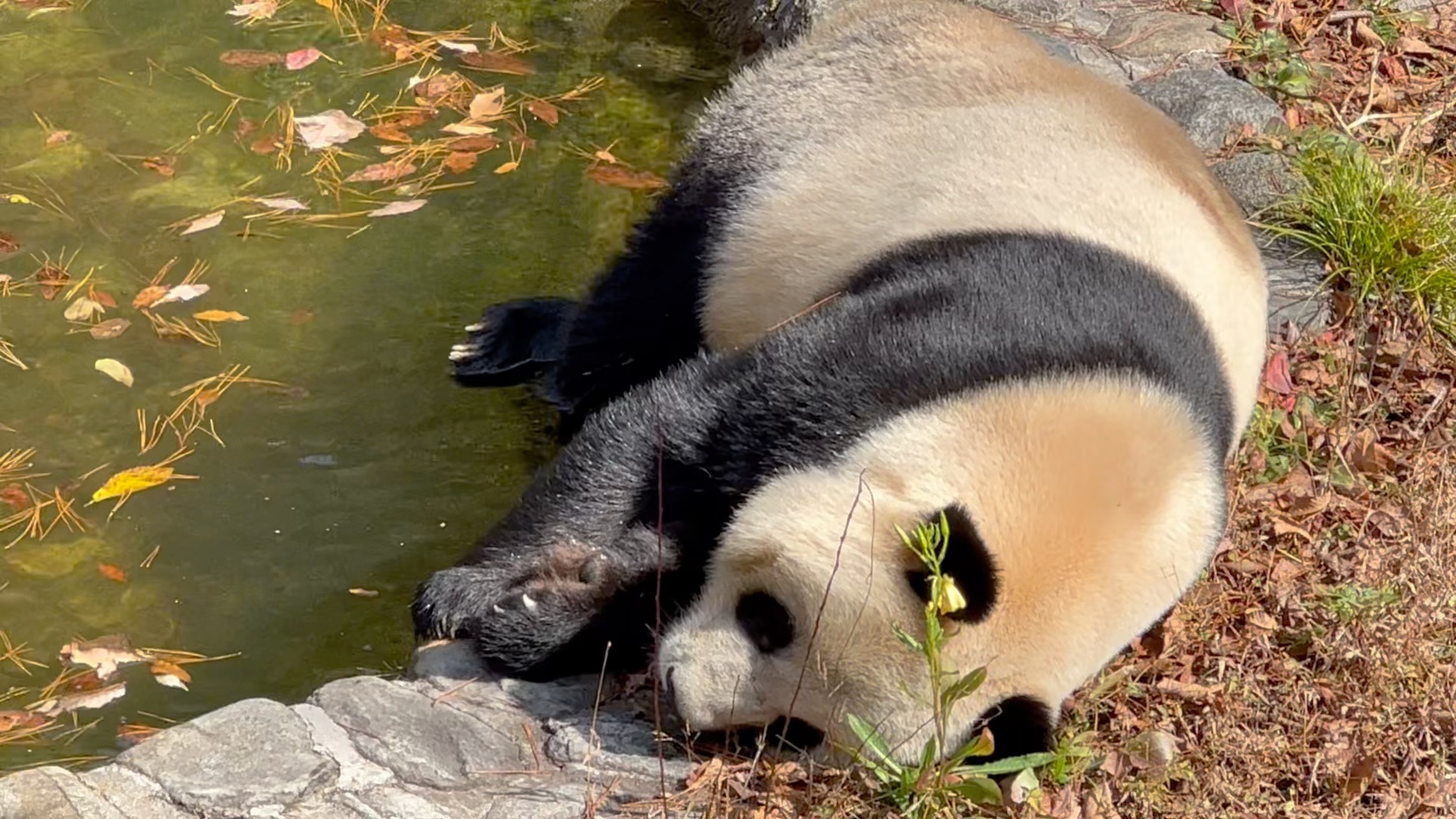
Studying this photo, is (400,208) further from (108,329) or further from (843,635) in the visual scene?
(843,635)

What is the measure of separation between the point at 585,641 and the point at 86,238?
277 centimetres

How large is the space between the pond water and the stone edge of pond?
67cm

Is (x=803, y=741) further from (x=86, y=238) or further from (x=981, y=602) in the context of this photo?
(x=86, y=238)

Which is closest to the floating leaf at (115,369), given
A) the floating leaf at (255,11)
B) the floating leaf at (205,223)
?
the floating leaf at (205,223)

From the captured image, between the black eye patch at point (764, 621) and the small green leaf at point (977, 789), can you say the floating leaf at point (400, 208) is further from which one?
the small green leaf at point (977, 789)

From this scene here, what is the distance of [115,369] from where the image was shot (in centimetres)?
505

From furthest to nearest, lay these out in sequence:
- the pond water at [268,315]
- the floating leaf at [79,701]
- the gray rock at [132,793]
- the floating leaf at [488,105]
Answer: the floating leaf at [488,105]
the pond water at [268,315]
the floating leaf at [79,701]
the gray rock at [132,793]

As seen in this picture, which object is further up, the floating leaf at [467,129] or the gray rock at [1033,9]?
the gray rock at [1033,9]

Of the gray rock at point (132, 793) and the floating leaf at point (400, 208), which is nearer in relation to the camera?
the gray rock at point (132, 793)

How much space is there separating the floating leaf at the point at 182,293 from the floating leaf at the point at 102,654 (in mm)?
1478

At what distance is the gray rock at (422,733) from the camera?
11.0ft

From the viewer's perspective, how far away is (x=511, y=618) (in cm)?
381

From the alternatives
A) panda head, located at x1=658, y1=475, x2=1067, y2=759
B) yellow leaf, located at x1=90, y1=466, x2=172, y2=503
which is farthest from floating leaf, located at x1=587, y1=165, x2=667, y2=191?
panda head, located at x1=658, y1=475, x2=1067, y2=759

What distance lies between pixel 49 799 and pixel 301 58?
167 inches
